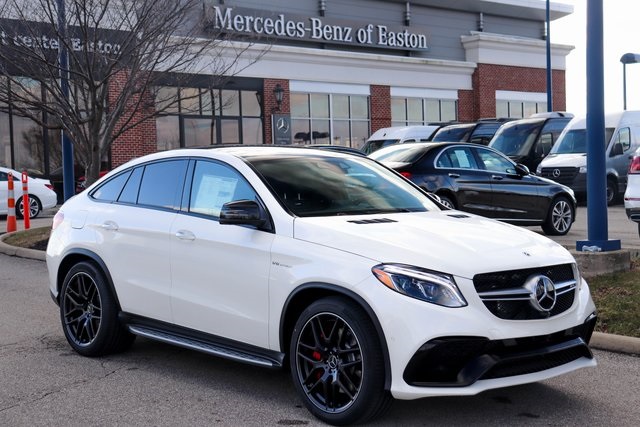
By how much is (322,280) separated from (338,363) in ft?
1.56

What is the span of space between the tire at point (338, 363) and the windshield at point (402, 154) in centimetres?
829

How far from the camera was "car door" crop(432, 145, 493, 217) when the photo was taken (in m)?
12.9

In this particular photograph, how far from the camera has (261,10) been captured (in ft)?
110

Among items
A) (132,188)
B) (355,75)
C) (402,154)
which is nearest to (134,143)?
(355,75)

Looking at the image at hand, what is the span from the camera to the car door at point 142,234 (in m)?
5.95

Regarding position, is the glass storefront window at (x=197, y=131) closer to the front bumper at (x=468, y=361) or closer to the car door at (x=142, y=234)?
the car door at (x=142, y=234)

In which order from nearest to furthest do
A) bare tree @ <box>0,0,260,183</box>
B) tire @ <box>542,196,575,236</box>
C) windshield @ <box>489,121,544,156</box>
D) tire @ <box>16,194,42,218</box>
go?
bare tree @ <box>0,0,260,183</box> → tire @ <box>542,196,575,236</box> → tire @ <box>16,194,42,218</box> → windshield @ <box>489,121,544,156</box>

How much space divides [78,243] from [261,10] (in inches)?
1107

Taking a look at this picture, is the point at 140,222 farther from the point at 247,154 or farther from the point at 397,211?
the point at 397,211

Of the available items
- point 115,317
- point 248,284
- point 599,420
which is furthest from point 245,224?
point 599,420

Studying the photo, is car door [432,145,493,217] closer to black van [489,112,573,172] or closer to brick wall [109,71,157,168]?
black van [489,112,573,172]

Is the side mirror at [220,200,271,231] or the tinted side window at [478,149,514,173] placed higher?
the tinted side window at [478,149,514,173]

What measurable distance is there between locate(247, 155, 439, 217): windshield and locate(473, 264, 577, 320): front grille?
1.25m

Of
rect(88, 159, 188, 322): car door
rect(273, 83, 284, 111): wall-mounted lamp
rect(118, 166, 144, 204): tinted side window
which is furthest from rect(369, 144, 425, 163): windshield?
rect(273, 83, 284, 111): wall-mounted lamp
